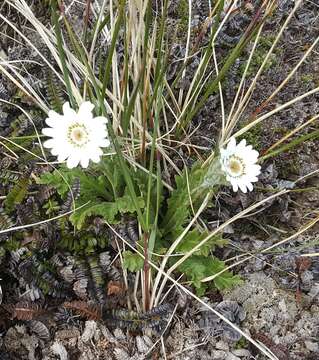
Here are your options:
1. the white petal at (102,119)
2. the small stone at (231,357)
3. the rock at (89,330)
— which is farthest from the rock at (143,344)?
the white petal at (102,119)

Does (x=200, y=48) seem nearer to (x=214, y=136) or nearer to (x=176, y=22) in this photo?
(x=176, y=22)

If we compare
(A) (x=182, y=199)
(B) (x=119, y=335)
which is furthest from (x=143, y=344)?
(A) (x=182, y=199)

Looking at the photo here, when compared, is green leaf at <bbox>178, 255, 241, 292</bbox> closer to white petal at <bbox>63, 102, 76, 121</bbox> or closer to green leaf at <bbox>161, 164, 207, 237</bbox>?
green leaf at <bbox>161, 164, 207, 237</bbox>

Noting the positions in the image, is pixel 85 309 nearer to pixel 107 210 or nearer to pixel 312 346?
pixel 107 210

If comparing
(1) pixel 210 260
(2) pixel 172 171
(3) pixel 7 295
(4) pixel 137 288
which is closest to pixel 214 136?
(2) pixel 172 171

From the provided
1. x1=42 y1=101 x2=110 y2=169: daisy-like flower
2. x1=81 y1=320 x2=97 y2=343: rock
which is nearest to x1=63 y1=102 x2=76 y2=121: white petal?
x1=42 y1=101 x2=110 y2=169: daisy-like flower

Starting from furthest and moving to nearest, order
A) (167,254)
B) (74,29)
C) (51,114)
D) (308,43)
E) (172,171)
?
1. (308,43)
2. (74,29)
3. (172,171)
4. (167,254)
5. (51,114)

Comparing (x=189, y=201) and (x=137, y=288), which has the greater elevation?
(x=189, y=201)
